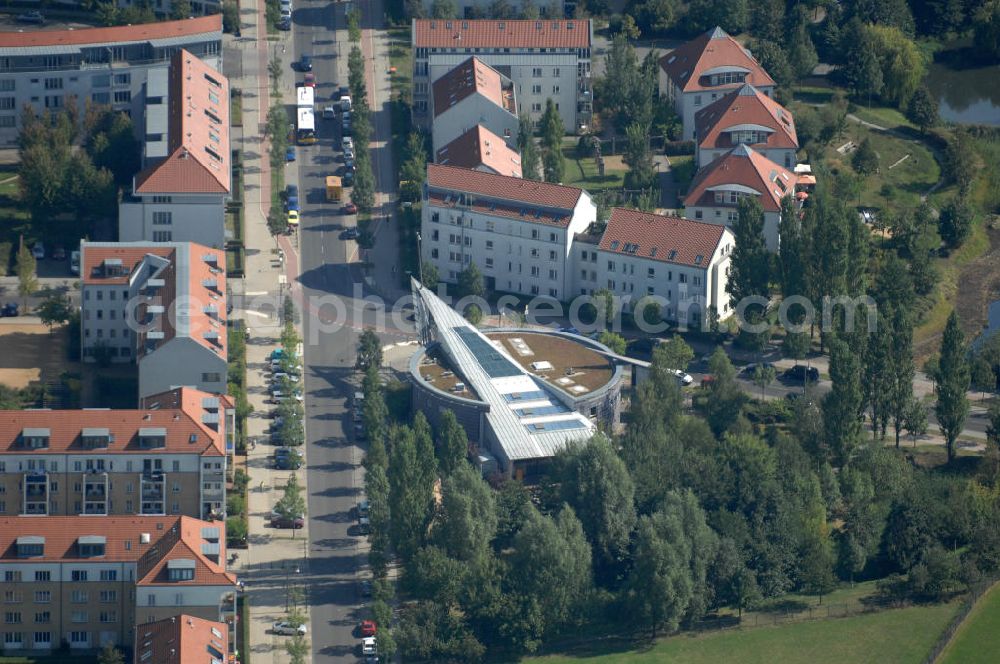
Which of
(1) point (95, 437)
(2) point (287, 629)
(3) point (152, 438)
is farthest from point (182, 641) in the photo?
(1) point (95, 437)

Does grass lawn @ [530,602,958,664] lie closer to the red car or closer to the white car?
the red car

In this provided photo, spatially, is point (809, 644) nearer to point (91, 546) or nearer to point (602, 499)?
point (602, 499)

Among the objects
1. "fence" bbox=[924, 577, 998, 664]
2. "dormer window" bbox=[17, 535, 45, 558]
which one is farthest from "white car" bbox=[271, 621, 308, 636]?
"fence" bbox=[924, 577, 998, 664]

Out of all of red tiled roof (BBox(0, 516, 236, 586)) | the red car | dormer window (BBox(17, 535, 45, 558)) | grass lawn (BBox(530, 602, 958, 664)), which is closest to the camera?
red tiled roof (BBox(0, 516, 236, 586))

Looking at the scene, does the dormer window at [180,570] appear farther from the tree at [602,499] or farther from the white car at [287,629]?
the tree at [602,499]

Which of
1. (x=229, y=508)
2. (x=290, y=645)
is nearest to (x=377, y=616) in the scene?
(x=290, y=645)

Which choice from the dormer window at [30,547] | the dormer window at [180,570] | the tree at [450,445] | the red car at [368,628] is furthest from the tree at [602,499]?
the dormer window at [30,547]
